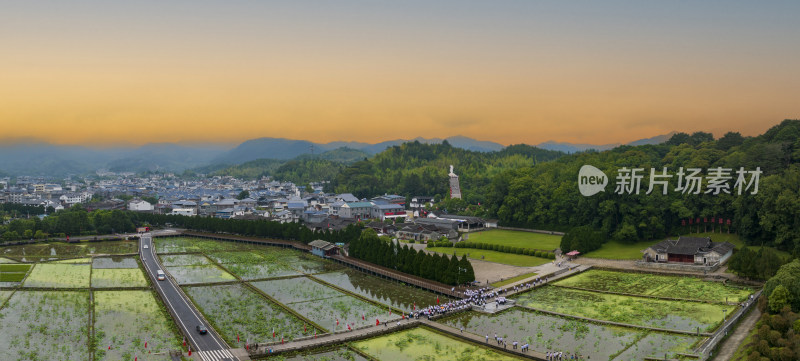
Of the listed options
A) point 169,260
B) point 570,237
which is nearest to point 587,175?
point 570,237

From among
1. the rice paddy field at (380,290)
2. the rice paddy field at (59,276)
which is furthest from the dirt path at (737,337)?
the rice paddy field at (59,276)

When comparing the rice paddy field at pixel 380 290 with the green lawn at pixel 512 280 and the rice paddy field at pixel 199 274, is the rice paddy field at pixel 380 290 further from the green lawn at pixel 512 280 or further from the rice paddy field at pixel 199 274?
the rice paddy field at pixel 199 274

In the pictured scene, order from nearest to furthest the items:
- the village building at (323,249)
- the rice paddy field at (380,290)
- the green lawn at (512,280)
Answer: the rice paddy field at (380,290), the green lawn at (512,280), the village building at (323,249)

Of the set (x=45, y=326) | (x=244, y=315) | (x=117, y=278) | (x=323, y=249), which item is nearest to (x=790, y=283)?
(x=244, y=315)

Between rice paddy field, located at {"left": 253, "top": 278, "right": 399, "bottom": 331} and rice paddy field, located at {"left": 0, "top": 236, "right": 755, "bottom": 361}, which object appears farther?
rice paddy field, located at {"left": 253, "top": 278, "right": 399, "bottom": 331}

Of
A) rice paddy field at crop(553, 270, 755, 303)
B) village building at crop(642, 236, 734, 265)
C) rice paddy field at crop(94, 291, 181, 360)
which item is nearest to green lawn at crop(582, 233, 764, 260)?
village building at crop(642, 236, 734, 265)

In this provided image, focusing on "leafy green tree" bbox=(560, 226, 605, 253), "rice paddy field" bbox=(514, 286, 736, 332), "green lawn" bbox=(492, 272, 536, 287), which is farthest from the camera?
"leafy green tree" bbox=(560, 226, 605, 253)

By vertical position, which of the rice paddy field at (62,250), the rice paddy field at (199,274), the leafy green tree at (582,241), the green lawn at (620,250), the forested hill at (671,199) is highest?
the forested hill at (671,199)

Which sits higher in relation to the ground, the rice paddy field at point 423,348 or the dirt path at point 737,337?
the dirt path at point 737,337

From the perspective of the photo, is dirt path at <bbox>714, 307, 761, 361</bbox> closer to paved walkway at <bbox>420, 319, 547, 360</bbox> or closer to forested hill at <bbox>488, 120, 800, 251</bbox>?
paved walkway at <bbox>420, 319, 547, 360</bbox>
